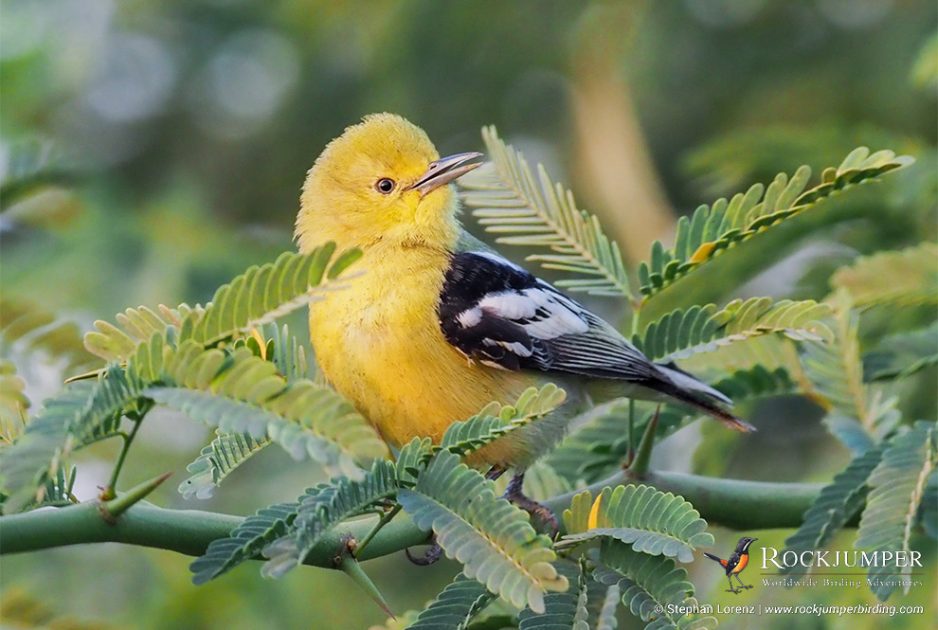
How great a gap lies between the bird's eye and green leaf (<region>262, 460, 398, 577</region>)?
78.3 inches

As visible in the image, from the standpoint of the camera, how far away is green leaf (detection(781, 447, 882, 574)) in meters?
3.06

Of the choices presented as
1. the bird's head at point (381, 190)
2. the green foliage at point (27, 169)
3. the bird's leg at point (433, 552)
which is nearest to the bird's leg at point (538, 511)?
the bird's leg at point (433, 552)

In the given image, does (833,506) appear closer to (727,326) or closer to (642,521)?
(727,326)

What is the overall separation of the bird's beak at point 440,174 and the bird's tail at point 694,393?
1047 mm

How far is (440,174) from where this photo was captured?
4.14m

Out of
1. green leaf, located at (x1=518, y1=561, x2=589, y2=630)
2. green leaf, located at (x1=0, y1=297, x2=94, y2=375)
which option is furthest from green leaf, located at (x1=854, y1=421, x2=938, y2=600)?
green leaf, located at (x1=0, y1=297, x2=94, y2=375)

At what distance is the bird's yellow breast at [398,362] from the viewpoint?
11.1ft

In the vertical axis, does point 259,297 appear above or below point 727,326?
above

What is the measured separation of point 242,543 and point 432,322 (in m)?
1.50

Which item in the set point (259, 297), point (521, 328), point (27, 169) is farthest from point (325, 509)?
point (27, 169)

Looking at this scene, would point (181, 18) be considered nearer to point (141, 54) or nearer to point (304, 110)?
point (141, 54)

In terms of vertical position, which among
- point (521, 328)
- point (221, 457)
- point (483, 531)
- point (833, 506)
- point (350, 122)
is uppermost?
point (350, 122)

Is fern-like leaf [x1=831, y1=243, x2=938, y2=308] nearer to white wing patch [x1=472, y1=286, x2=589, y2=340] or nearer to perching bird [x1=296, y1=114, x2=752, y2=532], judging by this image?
perching bird [x1=296, y1=114, x2=752, y2=532]

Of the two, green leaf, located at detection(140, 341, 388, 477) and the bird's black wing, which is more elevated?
green leaf, located at detection(140, 341, 388, 477)
